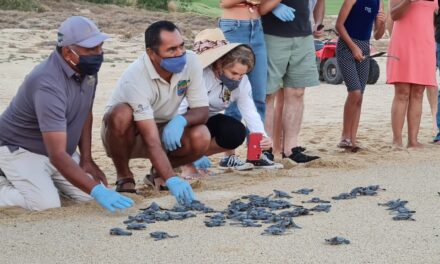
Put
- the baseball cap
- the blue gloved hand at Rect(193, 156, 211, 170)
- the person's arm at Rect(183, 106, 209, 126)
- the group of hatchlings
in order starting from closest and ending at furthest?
the group of hatchlings, the baseball cap, the person's arm at Rect(183, 106, 209, 126), the blue gloved hand at Rect(193, 156, 211, 170)

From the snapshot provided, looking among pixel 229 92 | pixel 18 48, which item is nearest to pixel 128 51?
pixel 18 48

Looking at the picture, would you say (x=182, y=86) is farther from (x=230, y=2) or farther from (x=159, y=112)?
(x=230, y=2)

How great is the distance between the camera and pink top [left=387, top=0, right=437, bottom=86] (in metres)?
8.12

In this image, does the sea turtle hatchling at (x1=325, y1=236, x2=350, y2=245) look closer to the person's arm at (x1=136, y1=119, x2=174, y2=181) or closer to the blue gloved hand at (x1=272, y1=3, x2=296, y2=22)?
the person's arm at (x1=136, y1=119, x2=174, y2=181)

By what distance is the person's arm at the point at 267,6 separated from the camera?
24.0 feet

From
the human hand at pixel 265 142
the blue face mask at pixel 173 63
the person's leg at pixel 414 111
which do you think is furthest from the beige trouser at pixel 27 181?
the person's leg at pixel 414 111

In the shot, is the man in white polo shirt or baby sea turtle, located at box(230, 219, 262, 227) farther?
the man in white polo shirt

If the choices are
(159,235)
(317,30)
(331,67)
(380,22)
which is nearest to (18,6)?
(331,67)

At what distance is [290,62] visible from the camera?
7.59 m

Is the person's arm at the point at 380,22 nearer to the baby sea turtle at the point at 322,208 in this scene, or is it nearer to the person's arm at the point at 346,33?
the person's arm at the point at 346,33

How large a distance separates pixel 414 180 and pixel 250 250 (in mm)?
2330

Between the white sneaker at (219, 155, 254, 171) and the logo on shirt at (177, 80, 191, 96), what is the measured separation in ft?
3.56

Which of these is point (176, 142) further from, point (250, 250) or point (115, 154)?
point (250, 250)

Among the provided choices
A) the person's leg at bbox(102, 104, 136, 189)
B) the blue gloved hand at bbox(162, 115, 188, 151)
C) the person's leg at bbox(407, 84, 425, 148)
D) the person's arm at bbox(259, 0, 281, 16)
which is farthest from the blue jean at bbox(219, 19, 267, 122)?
the person's leg at bbox(407, 84, 425, 148)
